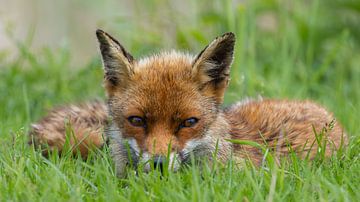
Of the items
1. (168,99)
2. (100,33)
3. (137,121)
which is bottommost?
(137,121)

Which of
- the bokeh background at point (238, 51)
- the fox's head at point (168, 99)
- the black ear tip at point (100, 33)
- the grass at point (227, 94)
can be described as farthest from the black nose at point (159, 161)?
the bokeh background at point (238, 51)

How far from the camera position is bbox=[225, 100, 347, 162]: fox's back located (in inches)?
267

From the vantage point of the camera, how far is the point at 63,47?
1051 centimetres

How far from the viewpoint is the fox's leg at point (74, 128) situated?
22.2 ft

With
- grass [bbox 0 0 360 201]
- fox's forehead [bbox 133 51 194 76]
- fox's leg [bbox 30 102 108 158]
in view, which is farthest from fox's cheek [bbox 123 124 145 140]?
fox's forehead [bbox 133 51 194 76]

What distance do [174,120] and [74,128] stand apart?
1.54 metres

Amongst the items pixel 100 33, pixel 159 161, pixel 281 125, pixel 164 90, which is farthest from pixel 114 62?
pixel 281 125

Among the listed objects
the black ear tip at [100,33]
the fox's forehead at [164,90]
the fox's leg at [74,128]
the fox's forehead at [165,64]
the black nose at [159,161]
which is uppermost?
the black ear tip at [100,33]

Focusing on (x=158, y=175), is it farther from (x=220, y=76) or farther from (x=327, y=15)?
(x=327, y=15)

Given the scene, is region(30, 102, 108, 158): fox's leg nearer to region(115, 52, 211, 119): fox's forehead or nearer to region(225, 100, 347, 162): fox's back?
region(115, 52, 211, 119): fox's forehead

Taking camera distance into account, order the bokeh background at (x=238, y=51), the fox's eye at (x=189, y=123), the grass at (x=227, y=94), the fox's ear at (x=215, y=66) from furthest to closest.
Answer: the bokeh background at (x=238, y=51) < the fox's ear at (x=215, y=66) < the fox's eye at (x=189, y=123) < the grass at (x=227, y=94)

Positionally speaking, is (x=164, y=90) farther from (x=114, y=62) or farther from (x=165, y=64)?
(x=114, y=62)

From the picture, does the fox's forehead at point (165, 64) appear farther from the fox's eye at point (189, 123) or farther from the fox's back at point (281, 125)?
the fox's back at point (281, 125)

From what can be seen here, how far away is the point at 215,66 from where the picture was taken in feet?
21.1
